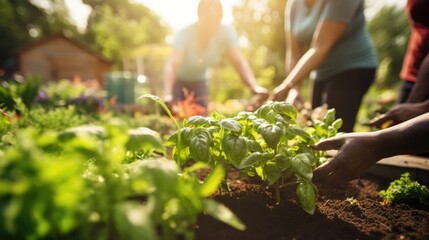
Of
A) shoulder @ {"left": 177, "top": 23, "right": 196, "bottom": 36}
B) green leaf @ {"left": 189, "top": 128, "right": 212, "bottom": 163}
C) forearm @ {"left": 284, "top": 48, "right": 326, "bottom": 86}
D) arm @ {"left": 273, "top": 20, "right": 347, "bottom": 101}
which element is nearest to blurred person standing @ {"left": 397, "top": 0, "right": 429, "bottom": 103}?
arm @ {"left": 273, "top": 20, "right": 347, "bottom": 101}

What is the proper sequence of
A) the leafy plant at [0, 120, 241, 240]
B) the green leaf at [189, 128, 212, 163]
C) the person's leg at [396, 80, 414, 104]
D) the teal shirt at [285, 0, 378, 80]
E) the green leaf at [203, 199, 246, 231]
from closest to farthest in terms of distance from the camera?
the leafy plant at [0, 120, 241, 240] → the green leaf at [203, 199, 246, 231] → the green leaf at [189, 128, 212, 163] → the teal shirt at [285, 0, 378, 80] → the person's leg at [396, 80, 414, 104]

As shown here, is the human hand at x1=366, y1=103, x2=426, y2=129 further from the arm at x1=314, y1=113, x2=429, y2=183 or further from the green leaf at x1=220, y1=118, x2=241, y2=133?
the green leaf at x1=220, y1=118, x2=241, y2=133

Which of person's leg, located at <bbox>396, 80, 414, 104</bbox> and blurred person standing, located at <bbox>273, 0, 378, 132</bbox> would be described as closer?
blurred person standing, located at <bbox>273, 0, 378, 132</bbox>

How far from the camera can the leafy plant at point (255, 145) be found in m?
1.10

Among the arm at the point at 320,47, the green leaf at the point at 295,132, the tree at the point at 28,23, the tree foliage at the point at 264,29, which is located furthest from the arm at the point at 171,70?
the tree at the point at 28,23

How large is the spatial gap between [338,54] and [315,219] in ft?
6.18

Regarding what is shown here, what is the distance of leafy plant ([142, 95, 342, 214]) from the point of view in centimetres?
110

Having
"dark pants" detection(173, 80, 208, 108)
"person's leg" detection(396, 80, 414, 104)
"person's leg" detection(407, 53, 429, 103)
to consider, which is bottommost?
"person's leg" detection(407, 53, 429, 103)

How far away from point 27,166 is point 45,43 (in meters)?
24.9

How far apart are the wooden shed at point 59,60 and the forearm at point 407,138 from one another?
881 inches

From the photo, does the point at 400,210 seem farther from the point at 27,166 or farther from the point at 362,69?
the point at 362,69

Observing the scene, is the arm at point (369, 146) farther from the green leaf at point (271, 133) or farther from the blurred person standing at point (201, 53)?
the blurred person standing at point (201, 53)

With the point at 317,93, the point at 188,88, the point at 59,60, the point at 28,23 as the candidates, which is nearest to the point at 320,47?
the point at 317,93

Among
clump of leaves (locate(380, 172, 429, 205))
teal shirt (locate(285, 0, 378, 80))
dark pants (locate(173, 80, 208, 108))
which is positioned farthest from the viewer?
dark pants (locate(173, 80, 208, 108))
